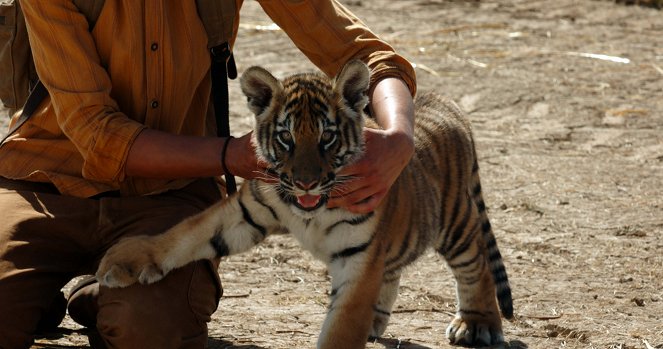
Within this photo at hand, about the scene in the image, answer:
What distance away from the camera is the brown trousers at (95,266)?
4355 millimetres

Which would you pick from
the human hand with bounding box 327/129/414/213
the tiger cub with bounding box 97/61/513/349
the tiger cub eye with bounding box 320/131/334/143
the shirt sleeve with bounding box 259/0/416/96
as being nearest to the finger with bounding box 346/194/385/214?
the human hand with bounding box 327/129/414/213

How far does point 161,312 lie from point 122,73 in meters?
0.90

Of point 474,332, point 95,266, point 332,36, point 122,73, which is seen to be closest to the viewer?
point 122,73

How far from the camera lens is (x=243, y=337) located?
5.04 meters

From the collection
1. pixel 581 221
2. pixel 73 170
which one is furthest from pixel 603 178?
pixel 73 170

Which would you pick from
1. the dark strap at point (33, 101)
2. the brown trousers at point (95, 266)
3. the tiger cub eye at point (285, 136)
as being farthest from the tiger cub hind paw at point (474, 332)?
the dark strap at point (33, 101)

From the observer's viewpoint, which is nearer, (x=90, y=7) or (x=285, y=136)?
(x=285, y=136)

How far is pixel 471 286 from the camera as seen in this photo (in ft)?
17.1

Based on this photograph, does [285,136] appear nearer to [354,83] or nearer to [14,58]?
[354,83]

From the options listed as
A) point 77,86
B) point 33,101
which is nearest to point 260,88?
point 77,86

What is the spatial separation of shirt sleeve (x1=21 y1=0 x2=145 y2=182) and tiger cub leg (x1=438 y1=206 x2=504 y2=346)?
4.91 ft

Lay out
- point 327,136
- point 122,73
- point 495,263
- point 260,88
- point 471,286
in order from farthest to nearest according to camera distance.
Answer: point 495,263 < point 471,286 < point 122,73 < point 260,88 < point 327,136

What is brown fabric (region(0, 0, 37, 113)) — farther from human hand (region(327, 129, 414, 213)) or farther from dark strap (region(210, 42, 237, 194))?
human hand (region(327, 129, 414, 213))

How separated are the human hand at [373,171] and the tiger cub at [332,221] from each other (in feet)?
0.16
